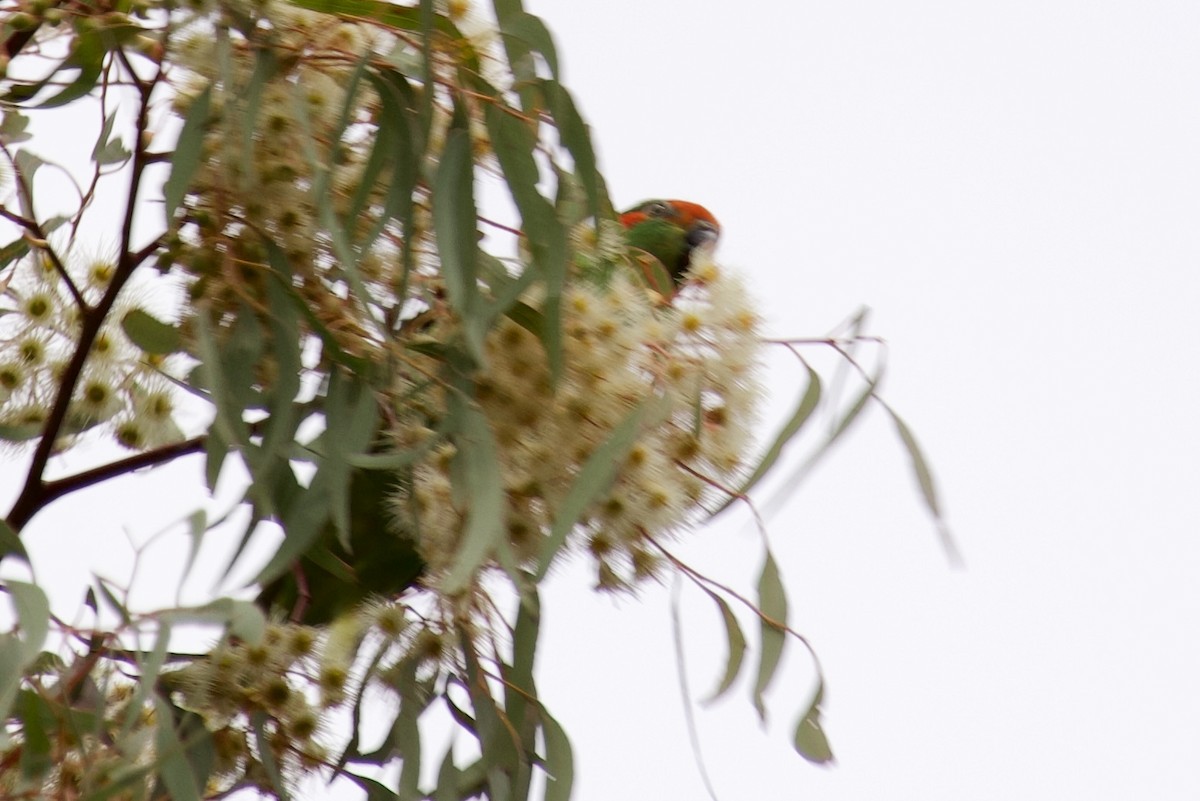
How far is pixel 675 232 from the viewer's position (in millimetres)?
1610

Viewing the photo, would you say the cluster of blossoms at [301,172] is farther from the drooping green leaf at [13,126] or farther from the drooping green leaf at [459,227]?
the drooping green leaf at [13,126]

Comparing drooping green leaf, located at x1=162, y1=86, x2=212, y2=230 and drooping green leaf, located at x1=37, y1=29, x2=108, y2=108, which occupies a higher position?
drooping green leaf, located at x1=162, y1=86, x2=212, y2=230

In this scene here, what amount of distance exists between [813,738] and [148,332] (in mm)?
510

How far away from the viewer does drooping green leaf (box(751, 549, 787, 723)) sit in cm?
97

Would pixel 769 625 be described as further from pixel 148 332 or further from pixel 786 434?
pixel 148 332

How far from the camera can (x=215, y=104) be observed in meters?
0.90

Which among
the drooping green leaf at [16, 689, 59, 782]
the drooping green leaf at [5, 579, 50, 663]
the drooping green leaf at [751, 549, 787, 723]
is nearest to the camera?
the drooping green leaf at [5, 579, 50, 663]

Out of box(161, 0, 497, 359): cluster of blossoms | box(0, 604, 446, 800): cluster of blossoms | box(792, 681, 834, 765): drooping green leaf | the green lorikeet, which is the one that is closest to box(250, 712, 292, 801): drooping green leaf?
box(0, 604, 446, 800): cluster of blossoms

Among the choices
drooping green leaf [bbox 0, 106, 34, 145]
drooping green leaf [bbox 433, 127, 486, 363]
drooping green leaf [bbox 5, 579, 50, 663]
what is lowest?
drooping green leaf [bbox 5, 579, 50, 663]

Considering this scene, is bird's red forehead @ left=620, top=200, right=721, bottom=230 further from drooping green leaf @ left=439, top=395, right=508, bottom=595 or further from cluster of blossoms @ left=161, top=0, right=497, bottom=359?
drooping green leaf @ left=439, top=395, right=508, bottom=595

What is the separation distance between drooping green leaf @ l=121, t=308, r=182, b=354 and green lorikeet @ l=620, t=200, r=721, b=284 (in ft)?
2.20

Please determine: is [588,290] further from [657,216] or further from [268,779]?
[657,216]

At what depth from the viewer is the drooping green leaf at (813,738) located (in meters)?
1.00

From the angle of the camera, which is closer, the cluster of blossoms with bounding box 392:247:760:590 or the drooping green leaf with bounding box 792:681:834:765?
the cluster of blossoms with bounding box 392:247:760:590
